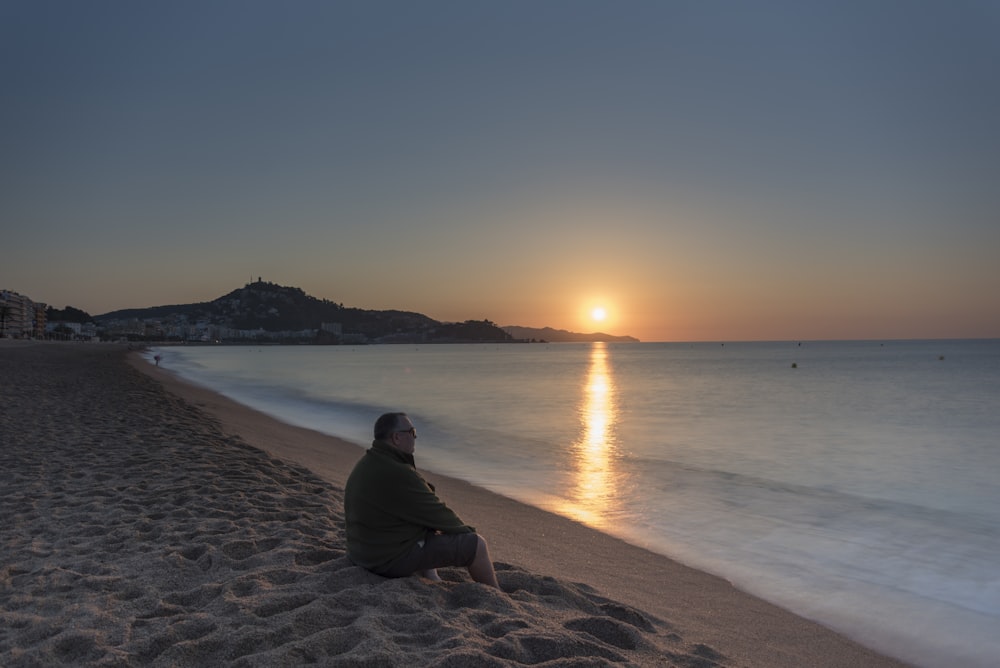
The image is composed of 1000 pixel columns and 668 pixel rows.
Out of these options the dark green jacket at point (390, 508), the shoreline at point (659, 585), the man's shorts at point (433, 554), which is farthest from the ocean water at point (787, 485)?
the dark green jacket at point (390, 508)

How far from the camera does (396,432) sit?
180 inches

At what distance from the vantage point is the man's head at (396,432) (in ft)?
15.0

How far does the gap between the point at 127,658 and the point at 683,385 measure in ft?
143

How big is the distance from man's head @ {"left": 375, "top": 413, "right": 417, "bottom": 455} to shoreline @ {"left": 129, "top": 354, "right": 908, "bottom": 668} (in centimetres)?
→ 213

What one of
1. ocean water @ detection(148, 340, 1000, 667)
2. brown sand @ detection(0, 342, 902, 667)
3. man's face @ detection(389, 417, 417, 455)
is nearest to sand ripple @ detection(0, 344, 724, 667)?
brown sand @ detection(0, 342, 902, 667)

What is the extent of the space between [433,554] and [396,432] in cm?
93

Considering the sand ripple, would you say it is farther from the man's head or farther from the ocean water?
the ocean water

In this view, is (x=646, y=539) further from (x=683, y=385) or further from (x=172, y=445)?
(x=683, y=385)

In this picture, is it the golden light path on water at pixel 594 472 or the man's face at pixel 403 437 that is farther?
the golden light path on water at pixel 594 472

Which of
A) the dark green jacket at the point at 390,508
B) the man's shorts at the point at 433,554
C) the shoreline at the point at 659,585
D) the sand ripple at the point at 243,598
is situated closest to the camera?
the sand ripple at the point at 243,598

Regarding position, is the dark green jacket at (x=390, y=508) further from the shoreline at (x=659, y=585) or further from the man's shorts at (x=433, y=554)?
the shoreline at (x=659, y=585)

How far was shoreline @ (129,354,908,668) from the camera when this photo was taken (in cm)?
491

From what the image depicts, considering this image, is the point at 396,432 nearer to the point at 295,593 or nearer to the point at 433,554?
the point at 433,554

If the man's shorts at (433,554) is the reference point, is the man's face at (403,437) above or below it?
above
